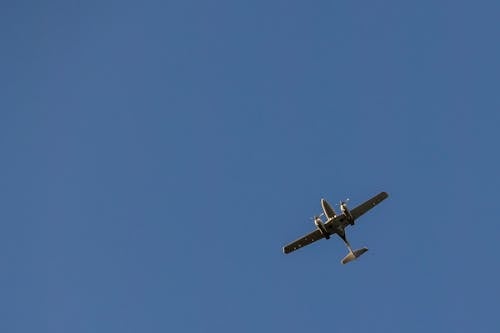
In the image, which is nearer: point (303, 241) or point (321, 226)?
point (321, 226)

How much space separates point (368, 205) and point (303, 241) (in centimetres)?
1179

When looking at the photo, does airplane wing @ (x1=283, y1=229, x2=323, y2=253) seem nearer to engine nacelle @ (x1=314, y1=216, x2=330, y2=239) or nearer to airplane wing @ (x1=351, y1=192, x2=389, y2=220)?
engine nacelle @ (x1=314, y1=216, x2=330, y2=239)

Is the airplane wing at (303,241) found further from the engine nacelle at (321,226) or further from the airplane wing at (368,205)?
the airplane wing at (368,205)


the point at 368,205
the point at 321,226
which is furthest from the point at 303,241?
the point at 368,205

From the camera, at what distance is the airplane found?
602 ft

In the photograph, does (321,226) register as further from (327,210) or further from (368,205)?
Answer: (368,205)

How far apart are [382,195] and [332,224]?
28.9ft

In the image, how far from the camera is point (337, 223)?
606ft

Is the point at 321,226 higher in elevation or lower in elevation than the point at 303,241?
lower

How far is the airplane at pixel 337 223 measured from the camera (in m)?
183

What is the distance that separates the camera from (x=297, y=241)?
615ft

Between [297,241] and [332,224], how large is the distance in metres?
6.47

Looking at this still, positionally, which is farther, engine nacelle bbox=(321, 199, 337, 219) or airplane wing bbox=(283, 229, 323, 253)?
airplane wing bbox=(283, 229, 323, 253)

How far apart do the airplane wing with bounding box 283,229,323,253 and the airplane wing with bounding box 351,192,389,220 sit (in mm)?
6483
